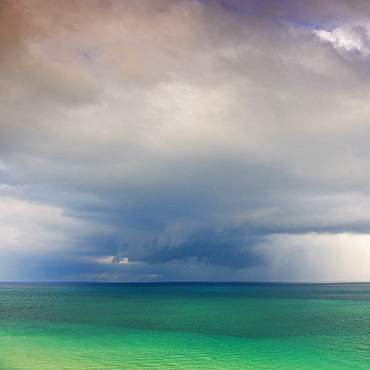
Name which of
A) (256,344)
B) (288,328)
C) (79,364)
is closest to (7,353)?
(79,364)

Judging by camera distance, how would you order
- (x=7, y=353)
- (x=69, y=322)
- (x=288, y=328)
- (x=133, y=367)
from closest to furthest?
(x=133, y=367) → (x=7, y=353) → (x=288, y=328) → (x=69, y=322)

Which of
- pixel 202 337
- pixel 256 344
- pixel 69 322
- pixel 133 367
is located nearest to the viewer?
pixel 133 367

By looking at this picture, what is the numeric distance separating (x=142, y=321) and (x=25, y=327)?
1627 centimetres

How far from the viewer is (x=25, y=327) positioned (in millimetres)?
46125

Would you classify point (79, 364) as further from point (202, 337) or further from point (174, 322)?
point (174, 322)

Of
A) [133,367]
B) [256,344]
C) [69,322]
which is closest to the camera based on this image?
[133,367]

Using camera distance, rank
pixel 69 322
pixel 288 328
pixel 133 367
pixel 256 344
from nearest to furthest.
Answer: pixel 133 367
pixel 256 344
pixel 288 328
pixel 69 322

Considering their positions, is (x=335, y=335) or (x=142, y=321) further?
(x=142, y=321)

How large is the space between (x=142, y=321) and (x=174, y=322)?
16.3 feet

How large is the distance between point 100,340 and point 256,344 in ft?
52.6

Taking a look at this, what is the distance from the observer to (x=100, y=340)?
121 ft

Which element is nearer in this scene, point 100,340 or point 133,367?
point 133,367

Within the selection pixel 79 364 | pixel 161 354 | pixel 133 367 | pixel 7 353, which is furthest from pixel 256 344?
pixel 7 353

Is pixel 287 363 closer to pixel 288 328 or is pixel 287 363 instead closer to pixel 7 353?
pixel 288 328
